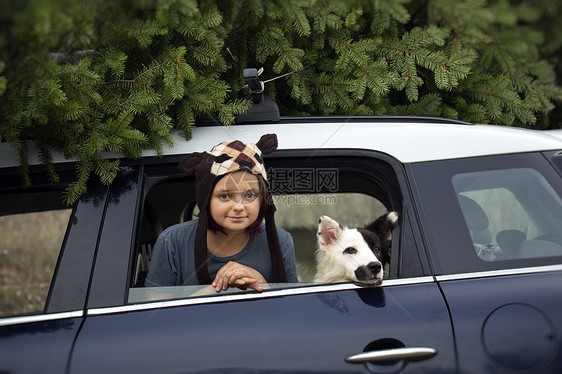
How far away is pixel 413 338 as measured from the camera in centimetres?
200

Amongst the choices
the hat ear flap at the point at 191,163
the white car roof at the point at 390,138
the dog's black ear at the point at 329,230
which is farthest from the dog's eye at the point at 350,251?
the hat ear flap at the point at 191,163

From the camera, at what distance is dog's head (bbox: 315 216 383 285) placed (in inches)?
95.5

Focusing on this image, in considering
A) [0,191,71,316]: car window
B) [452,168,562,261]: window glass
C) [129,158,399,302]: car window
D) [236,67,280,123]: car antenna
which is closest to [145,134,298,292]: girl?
[129,158,399,302]: car window

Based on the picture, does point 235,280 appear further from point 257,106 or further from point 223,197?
point 257,106

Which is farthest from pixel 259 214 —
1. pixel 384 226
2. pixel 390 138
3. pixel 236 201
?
pixel 390 138

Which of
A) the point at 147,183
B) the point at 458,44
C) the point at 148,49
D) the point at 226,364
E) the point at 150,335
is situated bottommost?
the point at 226,364

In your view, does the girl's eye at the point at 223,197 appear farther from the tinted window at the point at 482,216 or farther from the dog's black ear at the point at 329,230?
the tinted window at the point at 482,216

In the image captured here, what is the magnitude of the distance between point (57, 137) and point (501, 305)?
6.58ft

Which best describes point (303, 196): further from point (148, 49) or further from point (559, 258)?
point (559, 258)

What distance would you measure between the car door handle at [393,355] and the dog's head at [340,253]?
1.20ft

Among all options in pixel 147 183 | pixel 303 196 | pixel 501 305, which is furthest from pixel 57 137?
pixel 501 305

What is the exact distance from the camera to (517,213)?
7.79 feet

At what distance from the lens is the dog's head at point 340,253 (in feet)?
7.96

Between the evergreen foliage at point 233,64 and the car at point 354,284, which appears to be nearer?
the car at point 354,284
